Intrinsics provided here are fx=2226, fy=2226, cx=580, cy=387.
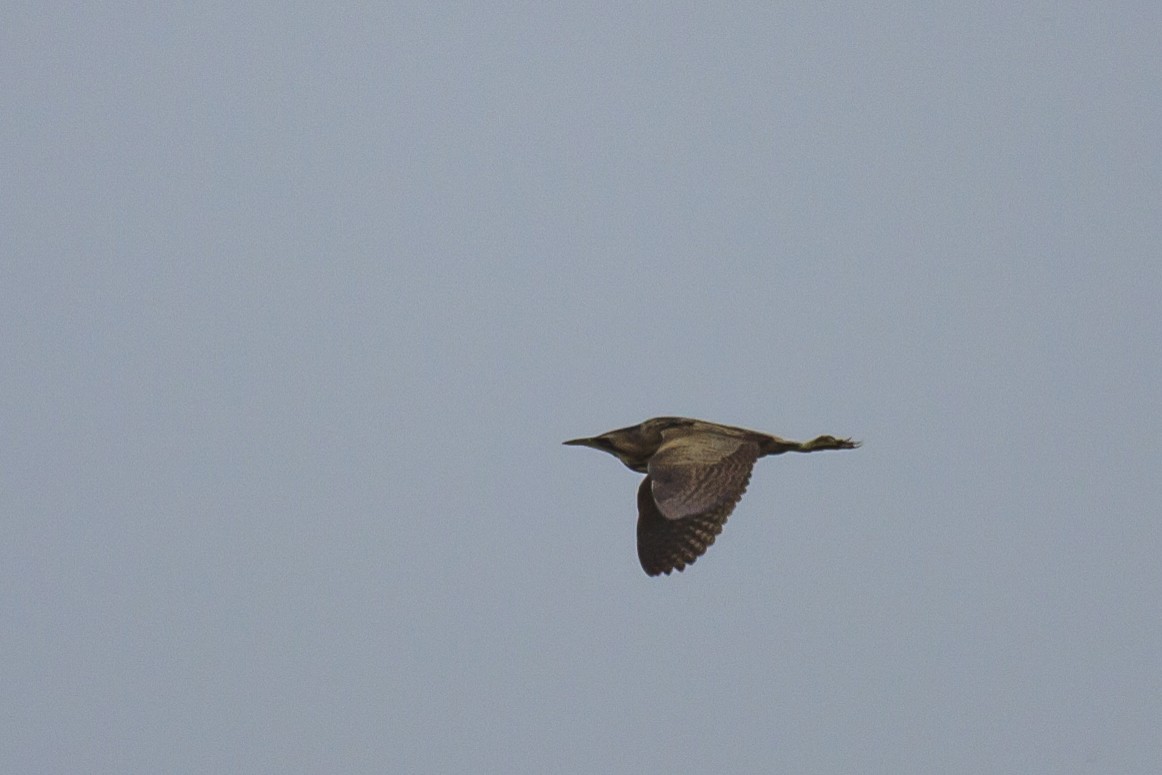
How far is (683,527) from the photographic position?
74.6 ft

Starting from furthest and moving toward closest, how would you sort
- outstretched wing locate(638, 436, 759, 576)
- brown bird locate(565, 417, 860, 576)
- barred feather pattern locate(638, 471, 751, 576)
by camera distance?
barred feather pattern locate(638, 471, 751, 576) < brown bird locate(565, 417, 860, 576) < outstretched wing locate(638, 436, 759, 576)

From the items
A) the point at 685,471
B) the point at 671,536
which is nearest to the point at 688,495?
the point at 685,471

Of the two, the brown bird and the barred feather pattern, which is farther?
the barred feather pattern

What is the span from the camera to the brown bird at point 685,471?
66.5 ft

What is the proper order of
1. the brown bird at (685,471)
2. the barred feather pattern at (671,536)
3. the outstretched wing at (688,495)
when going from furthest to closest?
the barred feather pattern at (671,536), the brown bird at (685,471), the outstretched wing at (688,495)

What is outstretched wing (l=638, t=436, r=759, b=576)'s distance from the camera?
20125 mm

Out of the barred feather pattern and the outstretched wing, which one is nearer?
the outstretched wing

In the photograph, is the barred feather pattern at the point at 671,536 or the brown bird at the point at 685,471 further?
the barred feather pattern at the point at 671,536

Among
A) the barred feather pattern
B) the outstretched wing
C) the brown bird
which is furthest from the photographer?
the barred feather pattern

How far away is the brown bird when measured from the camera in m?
20.3

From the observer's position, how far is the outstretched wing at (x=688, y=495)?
20125 millimetres

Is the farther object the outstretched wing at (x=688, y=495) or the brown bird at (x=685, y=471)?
the brown bird at (x=685, y=471)

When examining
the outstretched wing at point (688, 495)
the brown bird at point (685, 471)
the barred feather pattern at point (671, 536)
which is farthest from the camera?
the barred feather pattern at point (671, 536)

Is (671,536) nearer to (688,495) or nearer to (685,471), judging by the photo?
(685,471)
